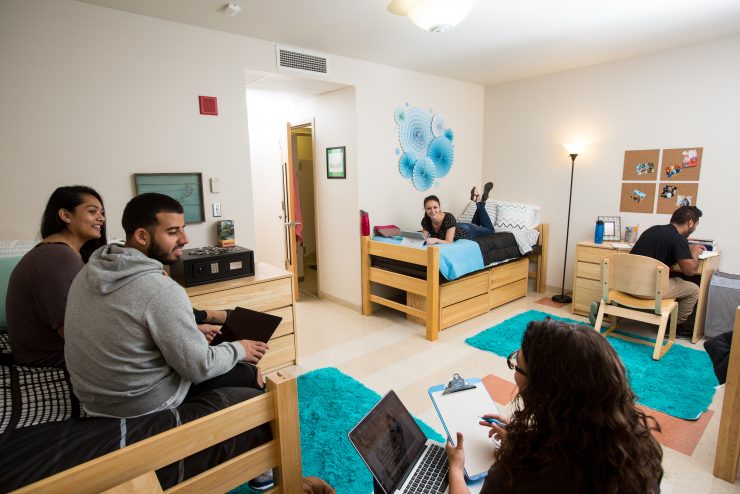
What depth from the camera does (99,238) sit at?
1939 mm

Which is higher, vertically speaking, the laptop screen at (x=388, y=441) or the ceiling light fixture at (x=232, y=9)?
the ceiling light fixture at (x=232, y=9)

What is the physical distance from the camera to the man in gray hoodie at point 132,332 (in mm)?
1182

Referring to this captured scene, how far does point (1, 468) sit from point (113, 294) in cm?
54

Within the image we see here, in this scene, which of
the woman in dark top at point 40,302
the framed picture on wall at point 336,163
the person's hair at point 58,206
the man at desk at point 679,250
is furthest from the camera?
the framed picture on wall at point 336,163

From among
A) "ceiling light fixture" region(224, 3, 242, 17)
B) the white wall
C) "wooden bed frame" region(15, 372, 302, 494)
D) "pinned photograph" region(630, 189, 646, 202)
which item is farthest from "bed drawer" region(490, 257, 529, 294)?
"wooden bed frame" region(15, 372, 302, 494)

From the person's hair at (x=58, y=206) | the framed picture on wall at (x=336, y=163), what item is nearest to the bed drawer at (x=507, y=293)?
the framed picture on wall at (x=336, y=163)

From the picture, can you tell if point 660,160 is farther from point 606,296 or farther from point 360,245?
point 360,245

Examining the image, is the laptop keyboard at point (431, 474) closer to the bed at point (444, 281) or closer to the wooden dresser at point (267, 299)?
the wooden dresser at point (267, 299)

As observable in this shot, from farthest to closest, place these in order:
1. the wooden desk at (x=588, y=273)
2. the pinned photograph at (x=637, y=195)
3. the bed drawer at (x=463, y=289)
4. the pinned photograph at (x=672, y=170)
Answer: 1. the pinned photograph at (x=637, y=195)
2. the wooden desk at (x=588, y=273)
3. the pinned photograph at (x=672, y=170)
4. the bed drawer at (x=463, y=289)

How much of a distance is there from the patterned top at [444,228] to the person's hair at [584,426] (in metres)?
2.91

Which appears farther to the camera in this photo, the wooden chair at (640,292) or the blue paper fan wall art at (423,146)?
the blue paper fan wall art at (423,146)

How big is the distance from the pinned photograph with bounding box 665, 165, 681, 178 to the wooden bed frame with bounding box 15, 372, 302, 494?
3982 millimetres

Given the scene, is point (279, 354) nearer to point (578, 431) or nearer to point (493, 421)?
point (493, 421)

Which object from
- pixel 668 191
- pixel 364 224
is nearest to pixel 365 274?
pixel 364 224
